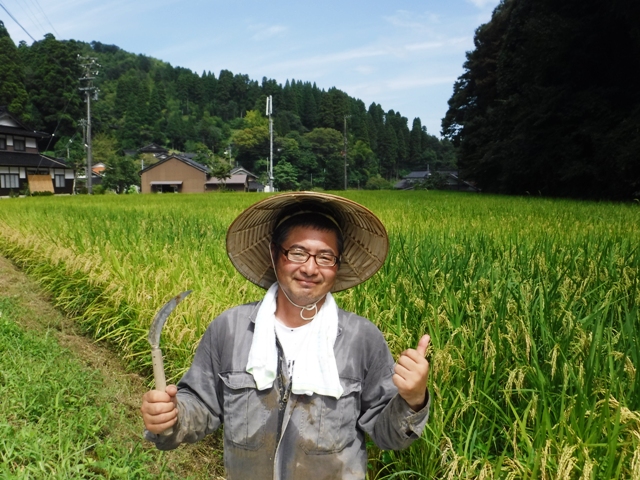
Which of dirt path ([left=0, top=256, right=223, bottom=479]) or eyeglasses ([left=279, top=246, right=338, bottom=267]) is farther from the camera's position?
dirt path ([left=0, top=256, right=223, bottom=479])

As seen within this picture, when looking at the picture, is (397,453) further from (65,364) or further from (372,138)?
(372,138)

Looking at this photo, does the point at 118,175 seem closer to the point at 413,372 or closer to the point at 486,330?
the point at 486,330

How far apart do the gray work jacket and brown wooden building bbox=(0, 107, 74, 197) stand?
3022 centimetres

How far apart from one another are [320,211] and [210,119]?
7750cm

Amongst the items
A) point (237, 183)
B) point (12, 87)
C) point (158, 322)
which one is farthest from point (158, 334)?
point (12, 87)

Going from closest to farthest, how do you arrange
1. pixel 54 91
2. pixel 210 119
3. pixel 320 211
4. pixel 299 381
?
pixel 299 381
pixel 320 211
pixel 54 91
pixel 210 119

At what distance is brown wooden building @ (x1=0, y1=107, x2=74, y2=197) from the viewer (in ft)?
91.3

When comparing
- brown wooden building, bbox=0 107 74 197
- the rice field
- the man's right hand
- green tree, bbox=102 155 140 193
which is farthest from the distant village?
the man's right hand

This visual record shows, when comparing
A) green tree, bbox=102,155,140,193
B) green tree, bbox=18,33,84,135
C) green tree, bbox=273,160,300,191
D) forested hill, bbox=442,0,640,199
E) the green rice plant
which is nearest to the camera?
the green rice plant

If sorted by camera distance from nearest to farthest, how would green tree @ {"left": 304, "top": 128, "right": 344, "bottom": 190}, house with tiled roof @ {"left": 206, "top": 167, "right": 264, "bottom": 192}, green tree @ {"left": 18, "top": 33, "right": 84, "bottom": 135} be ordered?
1. house with tiled roof @ {"left": 206, "top": 167, "right": 264, "bottom": 192}
2. green tree @ {"left": 18, "top": 33, "right": 84, "bottom": 135}
3. green tree @ {"left": 304, "top": 128, "right": 344, "bottom": 190}

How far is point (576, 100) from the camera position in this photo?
15602 mm

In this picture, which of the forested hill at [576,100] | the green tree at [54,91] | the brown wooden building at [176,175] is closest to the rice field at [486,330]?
the forested hill at [576,100]

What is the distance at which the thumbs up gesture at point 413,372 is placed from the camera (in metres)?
1.09

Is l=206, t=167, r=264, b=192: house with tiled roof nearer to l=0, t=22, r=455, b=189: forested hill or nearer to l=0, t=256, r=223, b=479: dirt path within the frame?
l=0, t=22, r=455, b=189: forested hill
